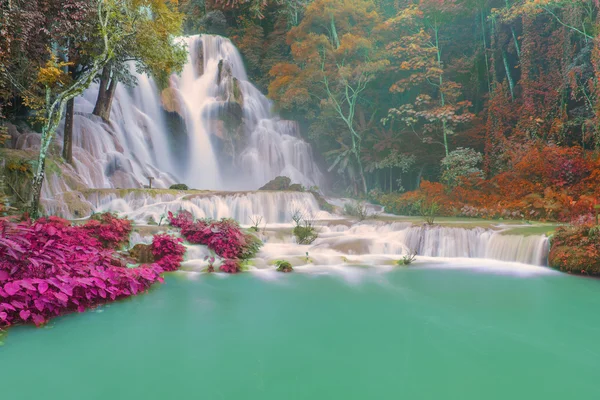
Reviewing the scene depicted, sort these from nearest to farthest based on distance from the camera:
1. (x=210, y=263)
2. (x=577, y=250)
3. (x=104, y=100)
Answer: (x=577, y=250)
(x=210, y=263)
(x=104, y=100)

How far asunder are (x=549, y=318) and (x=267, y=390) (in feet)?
11.7

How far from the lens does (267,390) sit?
2.56 meters

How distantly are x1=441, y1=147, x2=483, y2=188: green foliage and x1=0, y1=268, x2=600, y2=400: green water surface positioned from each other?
31.4 feet

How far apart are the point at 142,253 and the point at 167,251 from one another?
1.56ft

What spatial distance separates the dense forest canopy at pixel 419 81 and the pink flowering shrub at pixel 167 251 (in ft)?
11.9

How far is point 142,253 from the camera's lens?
22.0ft

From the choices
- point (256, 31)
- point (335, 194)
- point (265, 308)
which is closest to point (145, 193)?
point (265, 308)

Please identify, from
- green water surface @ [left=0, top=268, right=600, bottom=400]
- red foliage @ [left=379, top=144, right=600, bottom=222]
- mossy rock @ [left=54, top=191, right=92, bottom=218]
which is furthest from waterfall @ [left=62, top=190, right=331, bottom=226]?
green water surface @ [left=0, top=268, right=600, bottom=400]

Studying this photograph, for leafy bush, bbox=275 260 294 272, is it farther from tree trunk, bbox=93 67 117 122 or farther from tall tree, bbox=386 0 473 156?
tree trunk, bbox=93 67 117 122

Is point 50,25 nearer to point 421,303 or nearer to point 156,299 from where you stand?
point 156,299

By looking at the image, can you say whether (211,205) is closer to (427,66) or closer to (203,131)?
(203,131)

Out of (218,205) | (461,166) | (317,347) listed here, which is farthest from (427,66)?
(317,347)

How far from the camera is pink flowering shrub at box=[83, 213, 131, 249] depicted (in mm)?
6836

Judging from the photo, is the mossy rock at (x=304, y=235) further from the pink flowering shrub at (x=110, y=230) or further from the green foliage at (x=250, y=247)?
the pink flowering shrub at (x=110, y=230)
